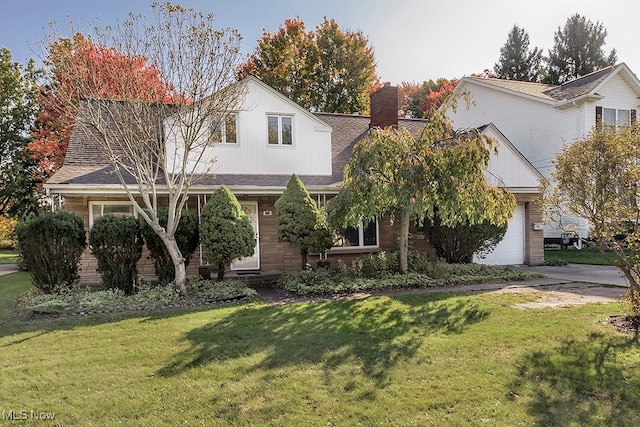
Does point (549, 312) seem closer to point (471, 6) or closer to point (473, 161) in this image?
point (473, 161)

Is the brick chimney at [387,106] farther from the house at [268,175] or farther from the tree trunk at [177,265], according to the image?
the tree trunk at [177,265]

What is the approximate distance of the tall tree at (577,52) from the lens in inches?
1292

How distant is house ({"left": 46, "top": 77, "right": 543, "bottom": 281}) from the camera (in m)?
10.8

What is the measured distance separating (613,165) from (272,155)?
29.0 ft

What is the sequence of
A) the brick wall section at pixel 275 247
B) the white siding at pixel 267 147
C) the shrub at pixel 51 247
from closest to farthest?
the shrub at pixel 51 247
the brick wall section at pixel 275 247
the white siding at pixel 267 147

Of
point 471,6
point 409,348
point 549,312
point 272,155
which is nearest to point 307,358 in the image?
point 409,348

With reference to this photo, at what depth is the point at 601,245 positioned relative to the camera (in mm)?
6422

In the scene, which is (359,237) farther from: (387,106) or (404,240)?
(387,106)

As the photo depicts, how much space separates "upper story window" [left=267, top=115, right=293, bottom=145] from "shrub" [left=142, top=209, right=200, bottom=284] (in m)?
4.38

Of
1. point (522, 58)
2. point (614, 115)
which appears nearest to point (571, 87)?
point (614, 115)

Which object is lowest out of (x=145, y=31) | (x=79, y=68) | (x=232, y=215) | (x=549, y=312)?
(x=549, y=312)

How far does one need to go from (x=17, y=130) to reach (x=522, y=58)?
38.6 m

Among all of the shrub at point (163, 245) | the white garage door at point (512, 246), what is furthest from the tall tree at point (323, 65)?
the shrub at point (163, 245)

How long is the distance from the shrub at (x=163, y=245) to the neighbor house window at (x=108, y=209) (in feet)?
8.29
